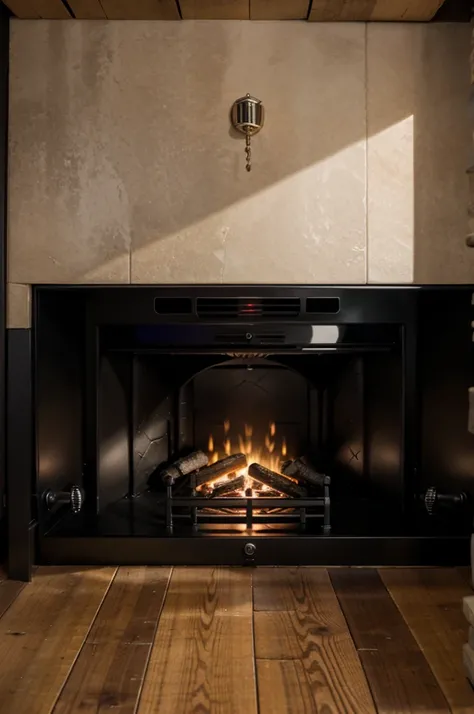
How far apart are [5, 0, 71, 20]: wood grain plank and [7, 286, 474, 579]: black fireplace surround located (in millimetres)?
915

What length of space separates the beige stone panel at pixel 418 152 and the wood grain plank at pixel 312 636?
1.05m

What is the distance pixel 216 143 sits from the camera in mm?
2559

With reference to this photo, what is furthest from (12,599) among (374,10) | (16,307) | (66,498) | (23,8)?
(374,10)

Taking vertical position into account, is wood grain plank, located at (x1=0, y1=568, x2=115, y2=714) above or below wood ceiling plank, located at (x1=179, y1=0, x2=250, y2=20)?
below

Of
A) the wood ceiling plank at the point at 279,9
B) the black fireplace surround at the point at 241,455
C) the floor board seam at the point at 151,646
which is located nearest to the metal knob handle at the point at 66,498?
the black fireplace surround at the point at 241,455

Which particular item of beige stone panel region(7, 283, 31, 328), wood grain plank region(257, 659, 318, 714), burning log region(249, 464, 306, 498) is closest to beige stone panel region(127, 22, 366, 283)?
beige stone panel region(7, 283, 31, 328)

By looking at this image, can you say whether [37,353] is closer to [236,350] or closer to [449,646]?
[236,350]

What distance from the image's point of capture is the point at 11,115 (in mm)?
2549

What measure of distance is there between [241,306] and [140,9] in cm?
104

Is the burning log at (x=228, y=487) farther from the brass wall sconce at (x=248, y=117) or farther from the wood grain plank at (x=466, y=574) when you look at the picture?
the brass wall sconce at (x=248, y=117)

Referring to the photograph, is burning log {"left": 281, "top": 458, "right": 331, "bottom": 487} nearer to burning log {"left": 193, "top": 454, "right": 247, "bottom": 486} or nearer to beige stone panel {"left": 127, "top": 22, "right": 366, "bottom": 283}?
burning log {"left": 193, "top": 454, "right": 247, "bottom": 486}

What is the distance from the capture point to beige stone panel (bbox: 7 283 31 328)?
2559 mm

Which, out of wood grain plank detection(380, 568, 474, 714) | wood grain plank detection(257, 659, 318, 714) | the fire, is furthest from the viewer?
the fire

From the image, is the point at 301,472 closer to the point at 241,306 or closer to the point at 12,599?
the point at 241,306
